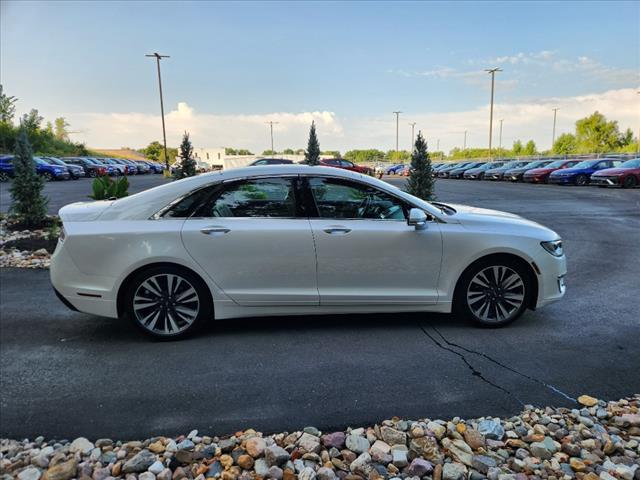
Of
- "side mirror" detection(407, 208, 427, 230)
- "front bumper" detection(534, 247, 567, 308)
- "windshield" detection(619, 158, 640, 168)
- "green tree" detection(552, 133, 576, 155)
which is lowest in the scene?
"front bumper" detection(534, 247, 567, 308)

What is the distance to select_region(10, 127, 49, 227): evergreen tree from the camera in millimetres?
9391

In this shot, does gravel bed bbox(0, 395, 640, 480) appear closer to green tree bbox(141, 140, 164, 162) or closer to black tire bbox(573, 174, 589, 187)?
black tire bbox(573, 174, 589, 187)

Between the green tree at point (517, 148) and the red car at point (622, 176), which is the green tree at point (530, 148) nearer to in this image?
the green tree at point (517, 148)

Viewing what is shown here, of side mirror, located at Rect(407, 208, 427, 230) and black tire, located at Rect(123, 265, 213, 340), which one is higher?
side mirror, located at Rect(407, 208, 427, 230)

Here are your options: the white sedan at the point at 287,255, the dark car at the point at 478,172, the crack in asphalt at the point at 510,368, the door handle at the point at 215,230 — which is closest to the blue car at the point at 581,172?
the dark car at the point at 478,172

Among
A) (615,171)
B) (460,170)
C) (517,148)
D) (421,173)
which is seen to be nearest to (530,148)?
(517,148)

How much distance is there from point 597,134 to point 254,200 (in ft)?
287

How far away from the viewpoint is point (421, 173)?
10156mm

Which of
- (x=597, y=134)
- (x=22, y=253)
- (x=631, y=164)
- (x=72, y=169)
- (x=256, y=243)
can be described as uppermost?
(x=597, y=134)

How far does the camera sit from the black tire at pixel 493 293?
4309mm

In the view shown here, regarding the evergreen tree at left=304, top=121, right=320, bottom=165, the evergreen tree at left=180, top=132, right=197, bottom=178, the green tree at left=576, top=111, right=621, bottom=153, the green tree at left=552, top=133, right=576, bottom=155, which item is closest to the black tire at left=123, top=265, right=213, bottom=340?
the evergreen tree at left=180, top=132, right=197, bottom=178

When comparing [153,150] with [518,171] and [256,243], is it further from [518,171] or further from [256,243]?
[256,243]

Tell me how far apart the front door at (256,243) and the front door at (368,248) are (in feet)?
0.55

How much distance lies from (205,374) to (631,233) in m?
10.0
